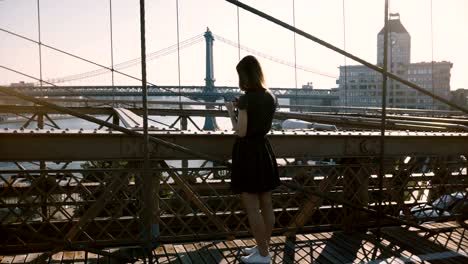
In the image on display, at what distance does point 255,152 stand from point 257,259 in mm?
1087

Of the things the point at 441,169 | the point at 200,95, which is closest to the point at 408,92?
the point at 200,95

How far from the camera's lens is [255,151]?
4250 mm

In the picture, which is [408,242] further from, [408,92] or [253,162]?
[408,92]

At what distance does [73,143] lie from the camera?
4.62 m

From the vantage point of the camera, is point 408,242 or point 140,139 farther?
point 408,242

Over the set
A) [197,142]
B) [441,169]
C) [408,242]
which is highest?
[197,142]

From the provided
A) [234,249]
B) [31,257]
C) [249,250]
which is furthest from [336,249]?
[31,257]

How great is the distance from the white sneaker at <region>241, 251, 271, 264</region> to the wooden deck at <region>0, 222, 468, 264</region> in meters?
0.34

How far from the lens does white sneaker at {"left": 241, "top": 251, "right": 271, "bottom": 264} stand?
4457mm

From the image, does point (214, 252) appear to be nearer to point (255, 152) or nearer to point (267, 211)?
point (267, 211)

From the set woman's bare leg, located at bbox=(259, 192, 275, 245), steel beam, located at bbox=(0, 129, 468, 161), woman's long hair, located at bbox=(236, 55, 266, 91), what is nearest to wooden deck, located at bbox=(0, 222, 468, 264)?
woman's bare leg, located at bbox=(259, 192, 275, 245)

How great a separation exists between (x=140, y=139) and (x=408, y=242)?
3.41 meters

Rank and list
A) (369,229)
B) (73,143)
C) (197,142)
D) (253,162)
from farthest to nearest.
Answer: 1. (369,229)
2. (197,142)
3. (73,143)
4. (253,162)

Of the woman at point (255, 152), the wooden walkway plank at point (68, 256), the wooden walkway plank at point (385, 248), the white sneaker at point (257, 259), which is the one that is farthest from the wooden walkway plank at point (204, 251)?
the wooden walkway plank at point (385, 248)
